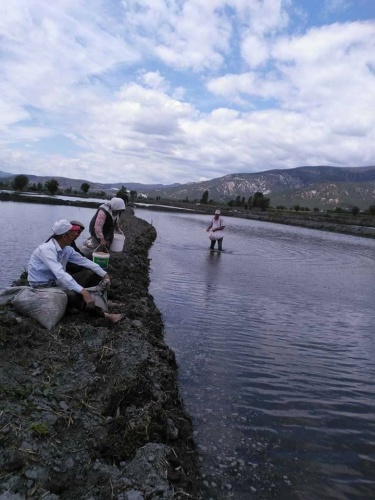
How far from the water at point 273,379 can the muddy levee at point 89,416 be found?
1.66 ft

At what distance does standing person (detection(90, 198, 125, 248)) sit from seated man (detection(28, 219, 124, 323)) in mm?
2612

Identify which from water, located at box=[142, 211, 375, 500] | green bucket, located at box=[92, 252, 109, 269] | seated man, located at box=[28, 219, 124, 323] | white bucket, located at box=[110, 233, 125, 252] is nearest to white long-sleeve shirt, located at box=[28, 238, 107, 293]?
seated man, located at box=[28, 219, 124, 323]

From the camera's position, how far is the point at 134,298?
9.88m

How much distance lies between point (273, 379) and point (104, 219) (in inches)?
221

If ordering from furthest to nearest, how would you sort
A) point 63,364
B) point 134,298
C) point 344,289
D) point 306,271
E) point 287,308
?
point 306,271, point 344,289, point 287,308, point 134,298, point 63,364

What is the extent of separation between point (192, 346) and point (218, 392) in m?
1.92

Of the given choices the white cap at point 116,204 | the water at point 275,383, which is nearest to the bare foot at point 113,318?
the water at point 275,383

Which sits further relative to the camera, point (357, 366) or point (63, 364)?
point (357, 366)

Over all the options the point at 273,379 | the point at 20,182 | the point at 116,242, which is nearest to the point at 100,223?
the point at 116,242

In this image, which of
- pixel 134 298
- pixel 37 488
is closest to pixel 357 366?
pixel 134 298

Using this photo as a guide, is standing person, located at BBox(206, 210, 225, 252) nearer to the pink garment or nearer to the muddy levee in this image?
the pink garment

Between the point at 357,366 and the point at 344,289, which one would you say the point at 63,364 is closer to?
the point at 357,366

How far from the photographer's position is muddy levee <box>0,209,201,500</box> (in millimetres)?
3564

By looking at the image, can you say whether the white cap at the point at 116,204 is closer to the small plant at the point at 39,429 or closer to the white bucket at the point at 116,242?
the white bucket at the point at 116,242
